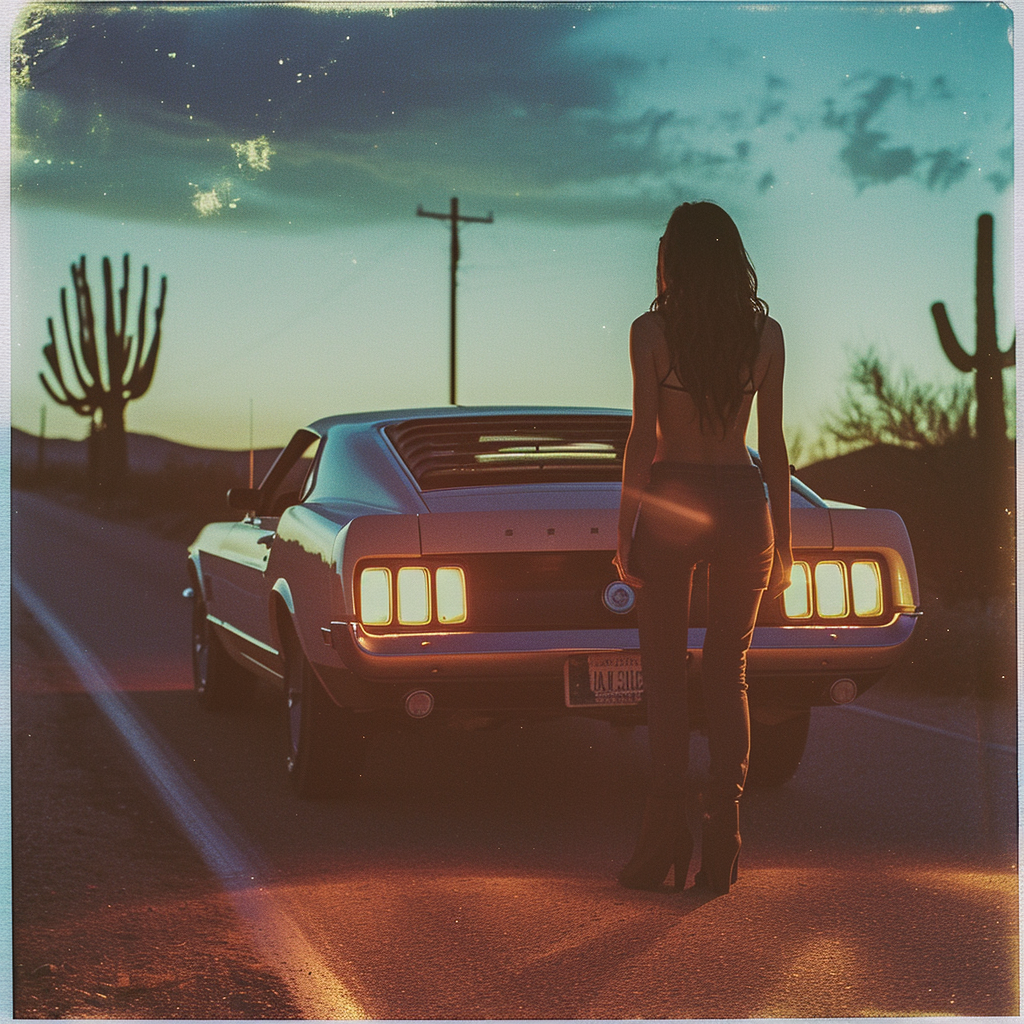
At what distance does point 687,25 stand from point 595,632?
207cm

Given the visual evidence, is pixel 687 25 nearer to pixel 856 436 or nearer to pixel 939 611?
pixel 939 611

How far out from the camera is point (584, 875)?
16.4 ft

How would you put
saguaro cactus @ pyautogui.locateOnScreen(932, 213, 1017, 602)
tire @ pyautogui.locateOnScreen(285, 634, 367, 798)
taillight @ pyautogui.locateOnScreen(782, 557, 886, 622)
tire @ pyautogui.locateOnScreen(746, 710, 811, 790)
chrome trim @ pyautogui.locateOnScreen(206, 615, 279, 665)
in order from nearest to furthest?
1. saguaro cactus @ pyautogui.locateOnScreen(932, 213, 1017, 602)
2. taillight @ pyautogui.locateOnScreen(782, 557, 886, 622)
3. tire @ pyautogui.locateOnScreen(285, 634, 367, 798)
4. tire @ pyautogui.locateOnScreen(746, 710, 811, 790)
5. chrome trim @ pyautogui.locateOnScreen(206, 615, 279, 665)

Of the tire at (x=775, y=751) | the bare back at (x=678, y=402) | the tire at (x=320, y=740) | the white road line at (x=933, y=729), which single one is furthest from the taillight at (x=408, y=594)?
the white road line at (x=933, y=729)

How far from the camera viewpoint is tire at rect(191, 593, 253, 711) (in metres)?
8.13

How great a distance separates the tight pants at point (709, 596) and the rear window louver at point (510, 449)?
1.32m

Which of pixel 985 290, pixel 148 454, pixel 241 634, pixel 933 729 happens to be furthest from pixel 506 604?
pixel 148 454

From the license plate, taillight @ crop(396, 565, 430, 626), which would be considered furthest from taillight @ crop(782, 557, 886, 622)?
taillight @ crop(396, 565, 430, 626)

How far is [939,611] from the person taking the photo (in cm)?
1041

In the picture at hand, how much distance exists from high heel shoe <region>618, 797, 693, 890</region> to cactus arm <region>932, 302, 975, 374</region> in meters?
2.50

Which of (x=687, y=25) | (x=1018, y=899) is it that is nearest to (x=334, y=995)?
(x=1018, y=899)

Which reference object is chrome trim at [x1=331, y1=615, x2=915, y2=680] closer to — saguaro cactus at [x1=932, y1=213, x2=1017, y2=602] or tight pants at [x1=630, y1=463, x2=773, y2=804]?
tight pants at [x1=630, y1=463, x2=773, y2=804]

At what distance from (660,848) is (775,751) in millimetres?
1725

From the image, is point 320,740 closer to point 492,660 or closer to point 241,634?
point 492,660
